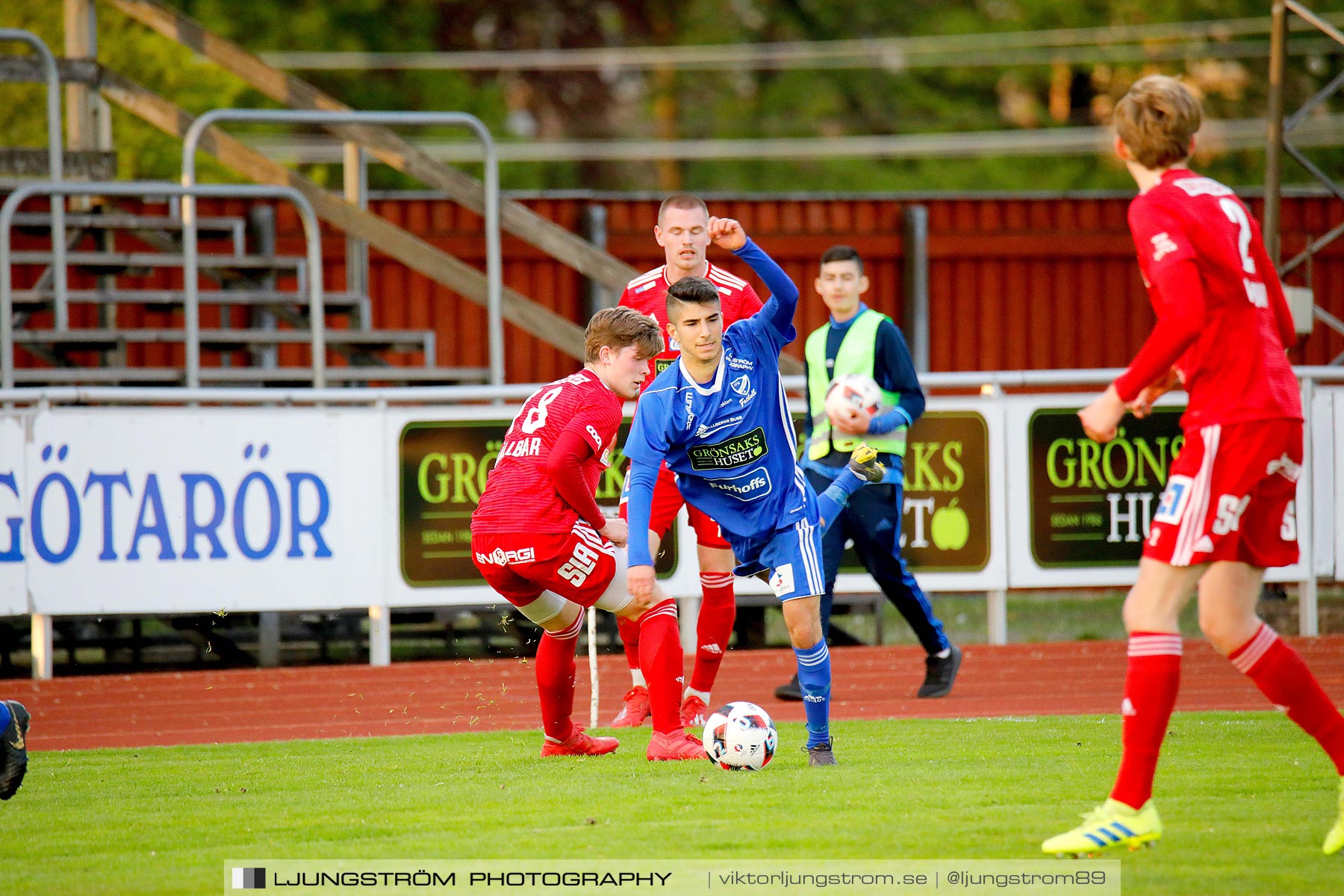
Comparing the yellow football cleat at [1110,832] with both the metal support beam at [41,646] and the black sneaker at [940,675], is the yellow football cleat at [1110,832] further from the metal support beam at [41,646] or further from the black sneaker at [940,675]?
the metal support beam at [41,646]

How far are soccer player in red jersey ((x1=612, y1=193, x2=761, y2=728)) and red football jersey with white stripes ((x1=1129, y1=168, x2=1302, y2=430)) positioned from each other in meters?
2.91

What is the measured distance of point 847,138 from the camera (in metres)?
36.9

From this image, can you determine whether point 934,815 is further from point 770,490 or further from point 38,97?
point 38,97

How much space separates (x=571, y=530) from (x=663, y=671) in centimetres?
69

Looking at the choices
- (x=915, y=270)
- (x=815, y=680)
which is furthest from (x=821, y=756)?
(x=915, y=270)

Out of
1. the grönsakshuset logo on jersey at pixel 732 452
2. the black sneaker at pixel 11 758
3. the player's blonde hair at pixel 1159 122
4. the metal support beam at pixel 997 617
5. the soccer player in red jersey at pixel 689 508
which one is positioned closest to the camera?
the player's blonde hair at pixel 1159 122

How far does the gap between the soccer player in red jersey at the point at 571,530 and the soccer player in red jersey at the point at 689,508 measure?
0.67m

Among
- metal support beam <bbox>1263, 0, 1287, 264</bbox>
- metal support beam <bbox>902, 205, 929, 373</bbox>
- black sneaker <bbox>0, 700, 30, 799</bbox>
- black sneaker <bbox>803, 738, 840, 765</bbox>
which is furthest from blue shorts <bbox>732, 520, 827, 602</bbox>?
metal support beam <bbox>902, 205, 929, 373</bbox>

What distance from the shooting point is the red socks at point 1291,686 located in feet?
16.2

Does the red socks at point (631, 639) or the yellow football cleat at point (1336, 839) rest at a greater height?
the red socks at point (631, 639)

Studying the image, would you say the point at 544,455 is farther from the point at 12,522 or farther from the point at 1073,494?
the point at 1073,494

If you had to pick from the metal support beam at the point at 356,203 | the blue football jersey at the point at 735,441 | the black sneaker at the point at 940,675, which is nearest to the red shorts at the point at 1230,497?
the blue football jersey at the point at 735,441

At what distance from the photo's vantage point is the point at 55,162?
40.5 ft

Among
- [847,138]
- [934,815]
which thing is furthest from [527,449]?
[847,138]
